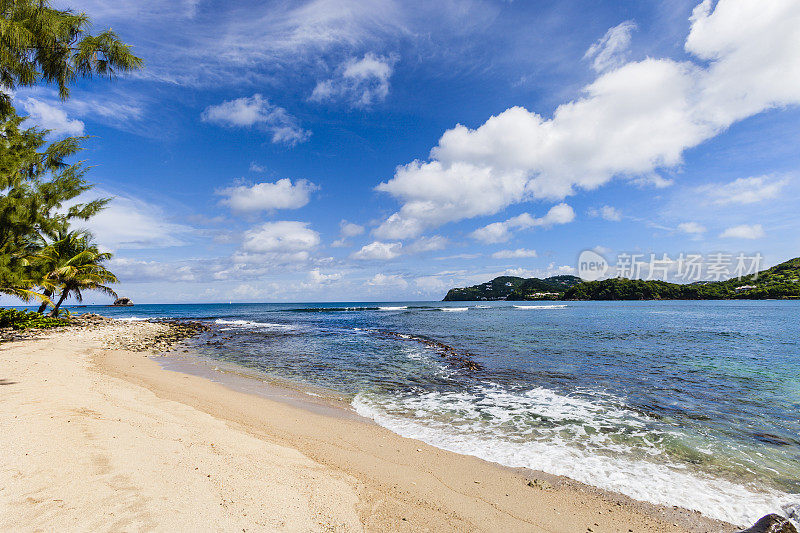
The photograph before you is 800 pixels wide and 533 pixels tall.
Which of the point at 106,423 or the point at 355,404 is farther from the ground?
the point at 106,423

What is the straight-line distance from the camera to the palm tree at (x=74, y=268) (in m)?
29.6

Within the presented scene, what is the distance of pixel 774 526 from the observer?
422cm

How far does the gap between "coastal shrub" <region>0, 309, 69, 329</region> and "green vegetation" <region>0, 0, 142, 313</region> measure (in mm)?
3681

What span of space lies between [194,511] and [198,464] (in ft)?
5.03

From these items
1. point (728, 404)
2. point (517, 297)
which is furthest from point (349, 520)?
point (517, 297)

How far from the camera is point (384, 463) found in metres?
6.39

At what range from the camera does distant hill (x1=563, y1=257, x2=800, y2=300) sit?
12338cm

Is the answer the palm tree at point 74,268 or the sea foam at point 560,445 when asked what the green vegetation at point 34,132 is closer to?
the palm tree at point 74,268

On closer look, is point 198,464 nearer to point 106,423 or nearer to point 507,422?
point 106,423

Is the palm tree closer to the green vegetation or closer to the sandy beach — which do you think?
the green vegetation

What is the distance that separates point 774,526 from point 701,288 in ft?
585

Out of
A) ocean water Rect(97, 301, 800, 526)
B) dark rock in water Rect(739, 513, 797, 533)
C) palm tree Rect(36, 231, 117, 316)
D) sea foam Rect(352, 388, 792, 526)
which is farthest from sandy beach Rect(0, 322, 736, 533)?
palm tree Rect(36, 231, 117, 316)

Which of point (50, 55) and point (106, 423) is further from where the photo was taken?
point (50, 55)

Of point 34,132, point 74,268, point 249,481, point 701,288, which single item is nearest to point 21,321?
point 74,268
